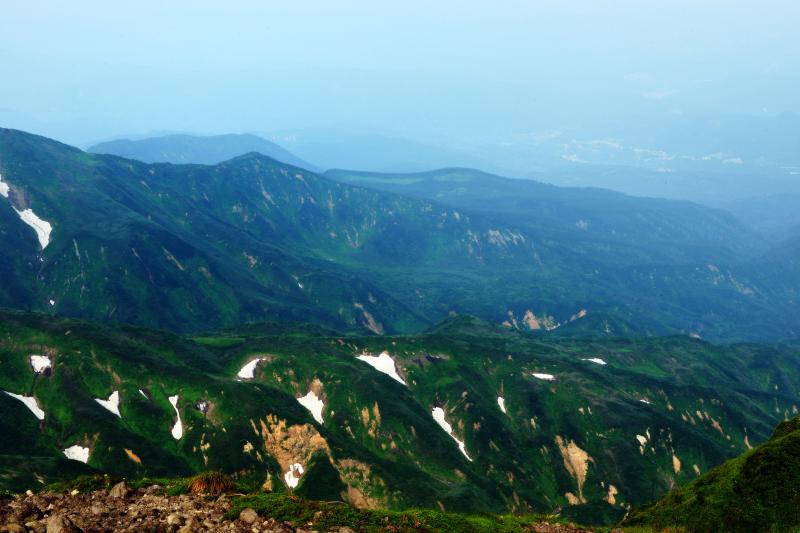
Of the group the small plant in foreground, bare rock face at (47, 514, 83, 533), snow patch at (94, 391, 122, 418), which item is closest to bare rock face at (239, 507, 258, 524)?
the small plant in foreground

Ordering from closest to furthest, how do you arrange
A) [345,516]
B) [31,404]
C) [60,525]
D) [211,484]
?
[60,525]
[345,516]
[211,484]
[31,404]

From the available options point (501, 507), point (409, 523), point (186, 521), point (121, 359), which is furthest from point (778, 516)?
point (121, 359)

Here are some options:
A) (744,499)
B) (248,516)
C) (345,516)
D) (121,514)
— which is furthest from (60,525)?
(744,499)

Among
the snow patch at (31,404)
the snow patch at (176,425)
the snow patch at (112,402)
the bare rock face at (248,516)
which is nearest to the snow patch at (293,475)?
the snow patch at (176,425)

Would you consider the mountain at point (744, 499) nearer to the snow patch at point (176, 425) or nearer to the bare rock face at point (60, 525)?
the bare rock face at point (60, 525)

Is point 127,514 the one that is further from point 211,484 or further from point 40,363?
point 40,363

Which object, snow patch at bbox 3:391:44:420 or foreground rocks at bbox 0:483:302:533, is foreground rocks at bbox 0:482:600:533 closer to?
foreground rocks at bbox 0:483:302:533
